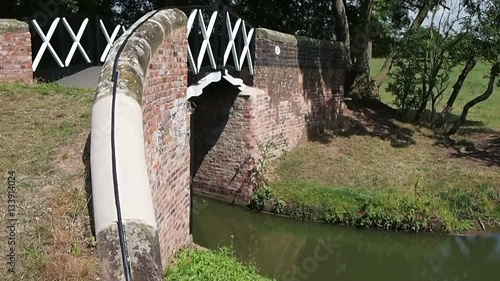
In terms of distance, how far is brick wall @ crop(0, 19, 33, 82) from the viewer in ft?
27.7

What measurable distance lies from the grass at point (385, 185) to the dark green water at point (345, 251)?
Answer: 0.26m

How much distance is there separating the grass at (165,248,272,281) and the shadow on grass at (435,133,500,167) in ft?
29.0

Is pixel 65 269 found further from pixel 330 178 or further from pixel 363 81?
pixel 363 81

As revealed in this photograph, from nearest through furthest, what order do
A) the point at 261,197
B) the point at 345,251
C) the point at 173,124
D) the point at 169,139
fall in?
the point at 169,139 < the point at 173,124 < the point at 345,251 < the point at 261,197

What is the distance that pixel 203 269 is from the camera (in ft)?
18.4

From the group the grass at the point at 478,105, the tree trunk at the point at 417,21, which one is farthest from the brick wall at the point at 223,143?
the grass at the point at 478,105

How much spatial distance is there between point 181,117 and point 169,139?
0.71 meters

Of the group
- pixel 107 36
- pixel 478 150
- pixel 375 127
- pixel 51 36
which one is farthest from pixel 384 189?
pixel 51 36

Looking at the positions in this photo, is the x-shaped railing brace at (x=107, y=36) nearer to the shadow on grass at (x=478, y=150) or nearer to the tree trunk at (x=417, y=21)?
the tree trunk at (x=417, y=21)

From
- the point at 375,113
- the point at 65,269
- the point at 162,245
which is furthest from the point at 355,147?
the point at 65,269

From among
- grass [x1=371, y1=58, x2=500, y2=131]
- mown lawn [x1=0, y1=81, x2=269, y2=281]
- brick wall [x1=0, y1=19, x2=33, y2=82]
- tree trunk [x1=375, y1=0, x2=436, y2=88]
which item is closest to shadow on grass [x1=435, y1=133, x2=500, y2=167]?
grass [x1=371, y1=58, x2=500, y2=131]

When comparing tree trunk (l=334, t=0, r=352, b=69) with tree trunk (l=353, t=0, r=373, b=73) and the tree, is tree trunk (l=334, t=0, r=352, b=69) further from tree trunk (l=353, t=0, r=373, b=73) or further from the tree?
the tree

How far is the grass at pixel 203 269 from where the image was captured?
5332mm

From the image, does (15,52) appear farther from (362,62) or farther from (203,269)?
(362,62)
